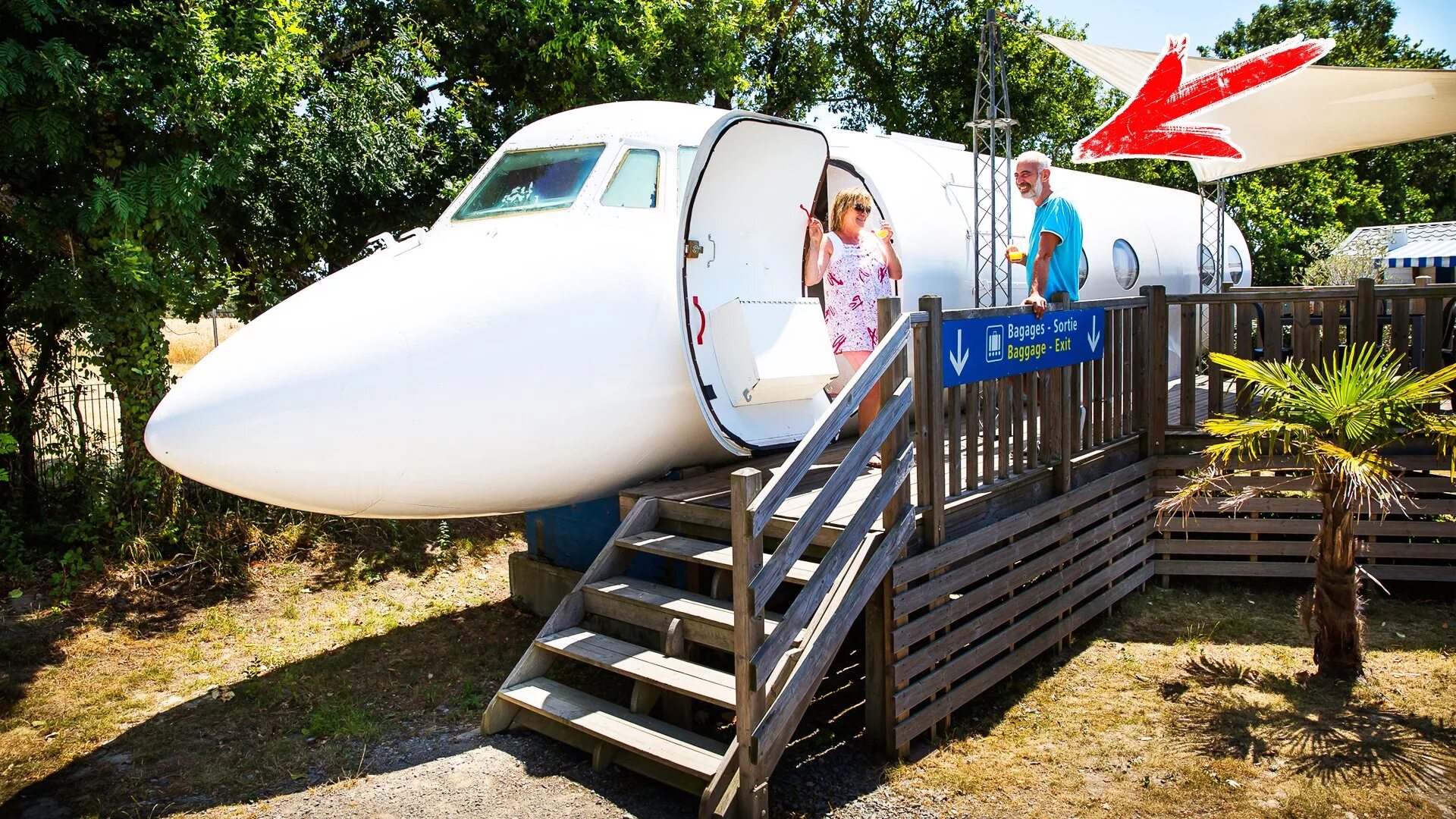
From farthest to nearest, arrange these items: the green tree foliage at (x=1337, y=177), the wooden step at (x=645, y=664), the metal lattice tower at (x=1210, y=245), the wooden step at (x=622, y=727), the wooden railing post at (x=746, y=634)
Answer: the green tree foliage at (x=1337, y=177) < the metal lattice tower at (x=1210, y=245) < the wooden step at (x=645, y=664) < the wooden step at (x=622, y=727) < the wooden railing post at (x=746, y=634)

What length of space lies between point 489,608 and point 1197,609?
526cm

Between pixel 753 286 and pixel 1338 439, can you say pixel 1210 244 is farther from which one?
pixel 753 286

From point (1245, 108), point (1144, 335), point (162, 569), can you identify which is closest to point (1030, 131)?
point (1245, 108)

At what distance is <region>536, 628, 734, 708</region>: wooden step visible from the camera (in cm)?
462

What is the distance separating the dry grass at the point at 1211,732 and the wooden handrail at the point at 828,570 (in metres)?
1.02

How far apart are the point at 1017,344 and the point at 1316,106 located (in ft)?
23.9

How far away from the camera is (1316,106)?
A: 1097 cm

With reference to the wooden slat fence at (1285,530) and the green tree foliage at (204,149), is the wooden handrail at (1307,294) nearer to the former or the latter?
the wooden slat fence at (1285,530)

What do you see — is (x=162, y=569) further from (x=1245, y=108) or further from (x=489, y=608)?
(x=1245, y=108)

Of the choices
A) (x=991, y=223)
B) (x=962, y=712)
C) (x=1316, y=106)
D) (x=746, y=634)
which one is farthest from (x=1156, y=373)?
(x=1316, y=106)

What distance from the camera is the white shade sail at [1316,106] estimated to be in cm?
1016

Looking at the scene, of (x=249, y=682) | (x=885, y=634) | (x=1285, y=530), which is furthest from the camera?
(x=1285, y=530)

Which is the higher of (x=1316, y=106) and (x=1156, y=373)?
(x=1316, y=106)

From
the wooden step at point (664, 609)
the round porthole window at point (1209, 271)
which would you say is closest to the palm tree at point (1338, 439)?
the wooden step at point (664, 609)
